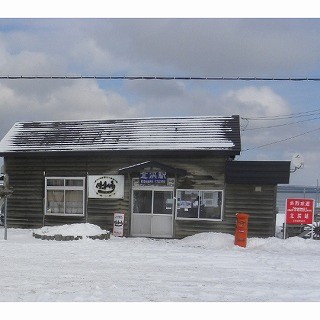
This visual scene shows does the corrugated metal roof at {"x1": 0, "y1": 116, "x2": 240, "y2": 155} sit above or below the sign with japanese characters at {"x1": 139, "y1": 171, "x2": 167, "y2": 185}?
above

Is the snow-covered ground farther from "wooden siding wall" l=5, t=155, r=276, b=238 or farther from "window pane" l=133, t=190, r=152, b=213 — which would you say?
"window pane" l=133, t=190, r=152, b=213

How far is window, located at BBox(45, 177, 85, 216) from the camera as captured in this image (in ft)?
45.6

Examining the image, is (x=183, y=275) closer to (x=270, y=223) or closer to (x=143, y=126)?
(x=270, y=223)

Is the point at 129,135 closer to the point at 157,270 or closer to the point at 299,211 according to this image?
the point at 299,211

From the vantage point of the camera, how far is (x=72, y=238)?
11.8 metres

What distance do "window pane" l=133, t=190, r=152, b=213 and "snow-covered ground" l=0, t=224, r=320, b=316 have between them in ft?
5.04

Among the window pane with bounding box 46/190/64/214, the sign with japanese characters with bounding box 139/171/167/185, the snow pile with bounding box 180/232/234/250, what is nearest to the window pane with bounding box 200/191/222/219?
the snow pile with bounding box 180/232/234/250

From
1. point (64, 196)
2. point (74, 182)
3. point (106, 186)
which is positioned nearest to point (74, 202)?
point (64, 196)

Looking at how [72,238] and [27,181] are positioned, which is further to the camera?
[27,181]

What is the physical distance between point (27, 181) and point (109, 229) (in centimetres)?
328

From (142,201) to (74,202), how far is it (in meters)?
2.31

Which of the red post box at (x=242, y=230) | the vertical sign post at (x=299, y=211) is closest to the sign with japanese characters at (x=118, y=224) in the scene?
the red post box at (x=242, y=230)
